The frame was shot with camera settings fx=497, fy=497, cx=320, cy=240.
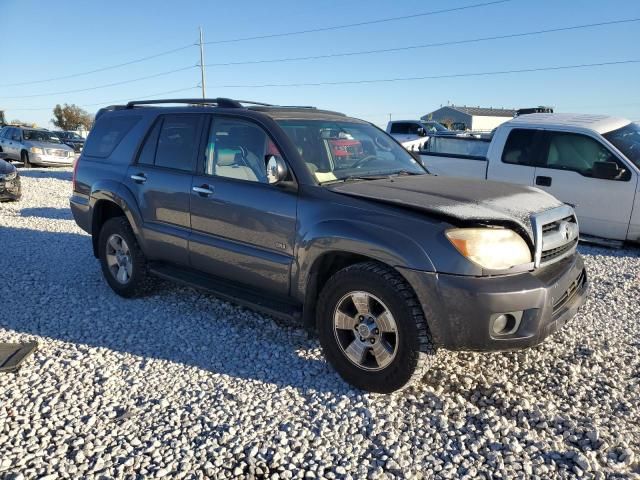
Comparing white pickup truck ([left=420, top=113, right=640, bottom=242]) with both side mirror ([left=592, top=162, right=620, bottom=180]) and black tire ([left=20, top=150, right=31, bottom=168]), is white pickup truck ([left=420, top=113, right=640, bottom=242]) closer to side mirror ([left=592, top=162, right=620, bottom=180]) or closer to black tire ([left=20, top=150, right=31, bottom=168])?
side mirror ([left=592, top=162, right=620, bottom=180])

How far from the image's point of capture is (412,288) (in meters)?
2.94

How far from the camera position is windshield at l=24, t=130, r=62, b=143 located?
1912cm

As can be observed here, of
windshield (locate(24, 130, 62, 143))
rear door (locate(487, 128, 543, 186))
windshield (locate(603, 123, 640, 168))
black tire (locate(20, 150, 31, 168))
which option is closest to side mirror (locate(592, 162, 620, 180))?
windshield (locate(603, 123, 640, 168))

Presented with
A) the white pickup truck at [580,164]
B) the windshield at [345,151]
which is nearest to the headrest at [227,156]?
the windshield at [345,151]

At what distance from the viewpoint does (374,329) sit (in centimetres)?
312

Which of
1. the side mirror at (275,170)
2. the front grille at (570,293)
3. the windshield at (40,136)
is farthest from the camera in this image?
the windshield at (40,136)

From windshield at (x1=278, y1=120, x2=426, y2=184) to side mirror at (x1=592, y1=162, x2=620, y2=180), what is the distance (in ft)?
11.4

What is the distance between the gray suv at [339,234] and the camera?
112 inches

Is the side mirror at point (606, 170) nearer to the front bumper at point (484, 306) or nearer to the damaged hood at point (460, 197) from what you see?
the damaged hood at point (460, 197)

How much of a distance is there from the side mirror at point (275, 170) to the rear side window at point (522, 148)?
16.8 ft

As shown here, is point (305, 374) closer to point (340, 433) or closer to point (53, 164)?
point (340, 433)

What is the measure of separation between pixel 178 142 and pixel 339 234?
202 centimetres

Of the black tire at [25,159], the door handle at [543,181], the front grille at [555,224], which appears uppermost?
the front grille at [555,224]

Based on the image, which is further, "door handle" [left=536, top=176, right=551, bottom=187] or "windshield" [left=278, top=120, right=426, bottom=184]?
"door handle" [left=536, top=176, right=551, bottom=187]
